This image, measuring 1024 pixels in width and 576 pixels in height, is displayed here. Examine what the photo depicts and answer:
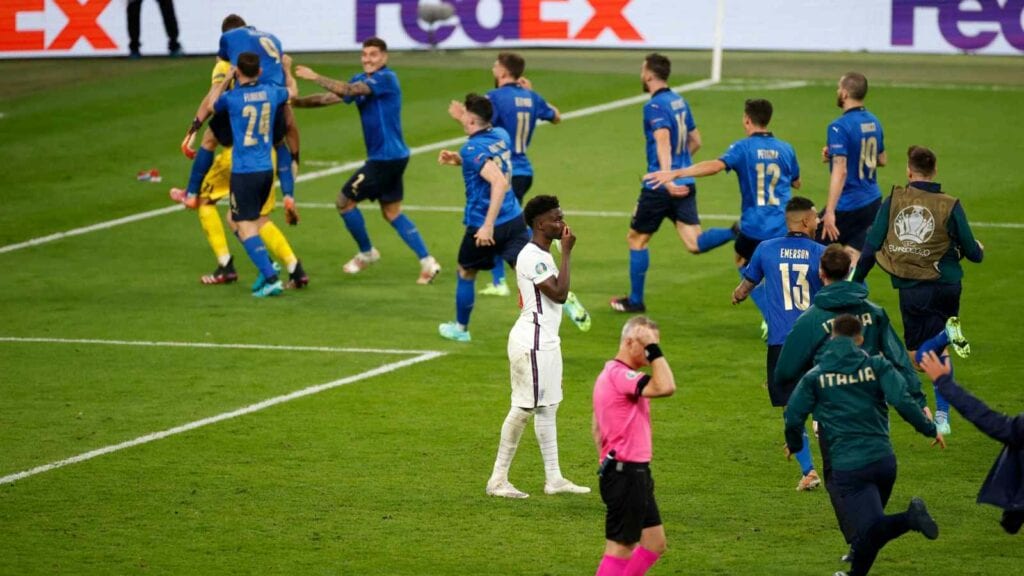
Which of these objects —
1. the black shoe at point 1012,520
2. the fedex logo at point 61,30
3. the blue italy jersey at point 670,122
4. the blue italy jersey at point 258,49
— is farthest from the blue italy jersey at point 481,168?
the fedex logo at point 61,30

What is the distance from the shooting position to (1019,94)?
32656mm

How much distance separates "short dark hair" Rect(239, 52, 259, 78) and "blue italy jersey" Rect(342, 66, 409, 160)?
145cm

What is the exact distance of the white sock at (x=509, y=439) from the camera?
12297 mm

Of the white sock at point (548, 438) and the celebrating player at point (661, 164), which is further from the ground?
the celebrating player at point (661, 164)

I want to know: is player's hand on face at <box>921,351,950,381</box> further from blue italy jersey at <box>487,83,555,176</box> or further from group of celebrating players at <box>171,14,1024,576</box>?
blue italy jersey at <box>487,83,555,176</box>

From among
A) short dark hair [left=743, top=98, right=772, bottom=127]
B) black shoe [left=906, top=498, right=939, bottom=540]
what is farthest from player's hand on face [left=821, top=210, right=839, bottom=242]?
black shoe [left=906, top=498, right=939, bottom=540]

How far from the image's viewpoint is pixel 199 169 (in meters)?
20.4

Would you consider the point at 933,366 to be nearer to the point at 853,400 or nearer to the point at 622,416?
the point at 853,400

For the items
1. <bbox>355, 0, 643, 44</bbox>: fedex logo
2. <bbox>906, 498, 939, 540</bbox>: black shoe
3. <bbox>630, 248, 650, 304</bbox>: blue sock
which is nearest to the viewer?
<bbox>906, 498, 939, 540</bbox>: black shoe

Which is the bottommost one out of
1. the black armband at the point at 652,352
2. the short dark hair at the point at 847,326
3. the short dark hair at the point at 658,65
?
the black armband at the point at 652,352

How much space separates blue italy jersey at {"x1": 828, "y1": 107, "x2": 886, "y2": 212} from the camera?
16.9 metres

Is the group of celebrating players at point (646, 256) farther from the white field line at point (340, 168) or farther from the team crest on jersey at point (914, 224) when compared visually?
the white field line at point (340, 168)

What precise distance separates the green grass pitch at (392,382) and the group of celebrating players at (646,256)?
0.65 m

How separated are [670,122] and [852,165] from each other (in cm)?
206
